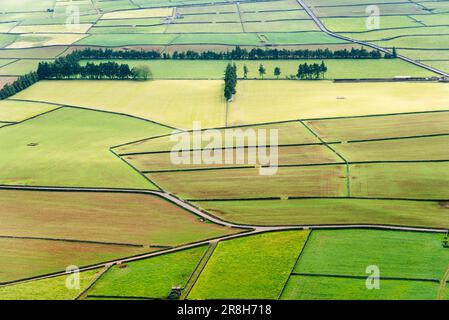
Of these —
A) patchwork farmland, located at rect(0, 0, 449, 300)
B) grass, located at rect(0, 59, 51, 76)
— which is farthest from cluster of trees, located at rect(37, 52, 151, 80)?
grass, located at rect(0, 59, 51, 76)

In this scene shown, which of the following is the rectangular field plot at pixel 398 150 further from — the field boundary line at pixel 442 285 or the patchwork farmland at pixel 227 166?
the field boundary line at pixel 442 285

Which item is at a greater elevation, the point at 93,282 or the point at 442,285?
the point at 442,285

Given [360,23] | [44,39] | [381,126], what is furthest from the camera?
[360,23]

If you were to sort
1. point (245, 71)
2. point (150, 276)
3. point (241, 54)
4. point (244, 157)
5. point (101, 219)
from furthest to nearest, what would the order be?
point (241, 54) → point (245, 71) → point (244, 157) → point (101, 219) → point (150, 276)

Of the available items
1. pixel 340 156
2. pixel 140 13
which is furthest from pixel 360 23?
pixel 340 156

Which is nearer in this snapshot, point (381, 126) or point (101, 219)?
point (101, 219)

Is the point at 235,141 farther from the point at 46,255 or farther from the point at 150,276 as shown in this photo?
the point at 150,276

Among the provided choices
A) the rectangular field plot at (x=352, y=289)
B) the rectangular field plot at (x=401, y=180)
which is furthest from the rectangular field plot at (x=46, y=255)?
the rectangular field plot at (x=401, y=180)

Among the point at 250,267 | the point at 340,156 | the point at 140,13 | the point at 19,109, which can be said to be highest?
the point at 140,13
